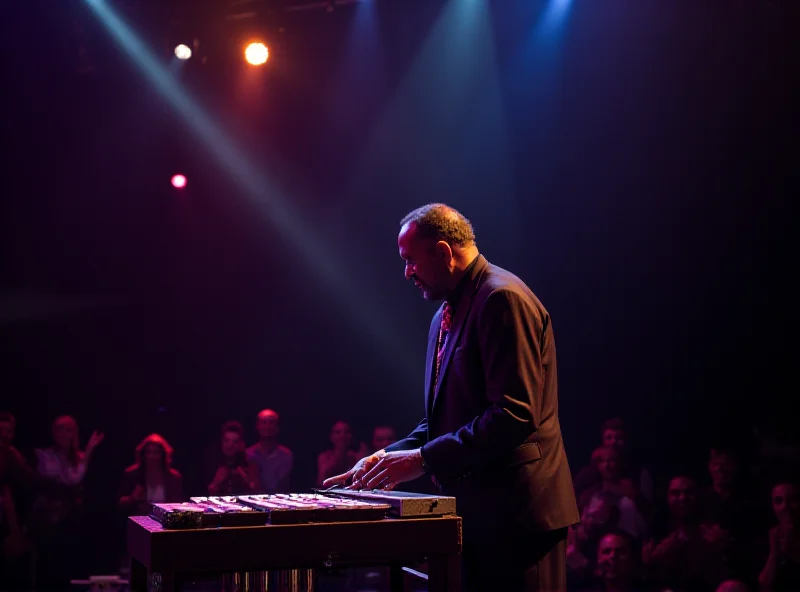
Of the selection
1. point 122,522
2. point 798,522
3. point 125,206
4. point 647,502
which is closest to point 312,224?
point 125,206

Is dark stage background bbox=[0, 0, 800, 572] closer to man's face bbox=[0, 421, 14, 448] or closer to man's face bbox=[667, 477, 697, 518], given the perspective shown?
man's face bbox=[0, 421, 14, 448]

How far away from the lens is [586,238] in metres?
8.88

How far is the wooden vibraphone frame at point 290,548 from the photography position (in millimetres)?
1920

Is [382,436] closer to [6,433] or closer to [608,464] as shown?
[608,464]

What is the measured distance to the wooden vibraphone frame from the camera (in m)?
1.92

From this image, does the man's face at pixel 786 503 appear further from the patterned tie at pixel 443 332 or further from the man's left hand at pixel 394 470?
the man's left hand at pixel 394 470

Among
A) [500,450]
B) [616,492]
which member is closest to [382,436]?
[616,492]

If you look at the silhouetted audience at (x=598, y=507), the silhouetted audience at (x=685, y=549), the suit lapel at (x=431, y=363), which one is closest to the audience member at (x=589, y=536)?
the silhouetted audience at (x=598, y=507)

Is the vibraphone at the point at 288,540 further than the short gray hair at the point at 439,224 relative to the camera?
No

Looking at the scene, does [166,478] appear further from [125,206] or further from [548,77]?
[548,77]

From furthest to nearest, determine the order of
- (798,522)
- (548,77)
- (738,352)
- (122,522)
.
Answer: (548,77), (738,352), (122,522), (798,522)

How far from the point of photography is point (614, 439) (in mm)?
7320

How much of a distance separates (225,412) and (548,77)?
5.11 m

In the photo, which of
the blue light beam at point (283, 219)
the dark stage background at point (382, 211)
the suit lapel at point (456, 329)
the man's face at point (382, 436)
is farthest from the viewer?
the blue light beam at point (283, 219)
